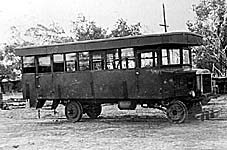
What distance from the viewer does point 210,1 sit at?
3069 cm

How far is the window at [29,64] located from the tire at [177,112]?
599 cm

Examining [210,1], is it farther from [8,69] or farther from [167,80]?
[8,69]

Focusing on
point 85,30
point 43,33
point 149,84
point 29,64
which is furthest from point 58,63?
point 43,33

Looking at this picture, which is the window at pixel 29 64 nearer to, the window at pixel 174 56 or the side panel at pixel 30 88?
the side panel at pixel 30 88

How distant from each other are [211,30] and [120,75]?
681 inches

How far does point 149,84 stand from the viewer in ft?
47.1

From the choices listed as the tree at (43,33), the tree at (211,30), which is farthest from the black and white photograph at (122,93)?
the tree at (43,33)

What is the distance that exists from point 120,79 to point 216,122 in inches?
143

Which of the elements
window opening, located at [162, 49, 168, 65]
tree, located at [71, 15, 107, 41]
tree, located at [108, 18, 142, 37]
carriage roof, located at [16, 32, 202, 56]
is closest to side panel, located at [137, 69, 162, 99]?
window opening, located at [162, 49, 168, 65]

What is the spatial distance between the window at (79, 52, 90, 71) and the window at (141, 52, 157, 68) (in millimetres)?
2322

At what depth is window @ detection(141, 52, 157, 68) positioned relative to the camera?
14.3 meters

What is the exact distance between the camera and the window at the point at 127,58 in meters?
14.8

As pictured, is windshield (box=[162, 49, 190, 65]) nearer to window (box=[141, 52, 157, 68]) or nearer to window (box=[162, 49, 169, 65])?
window (box=[162, 49, 169, 65])

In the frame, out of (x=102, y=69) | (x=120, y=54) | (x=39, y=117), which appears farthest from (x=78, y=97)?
(x=39, y=117)
